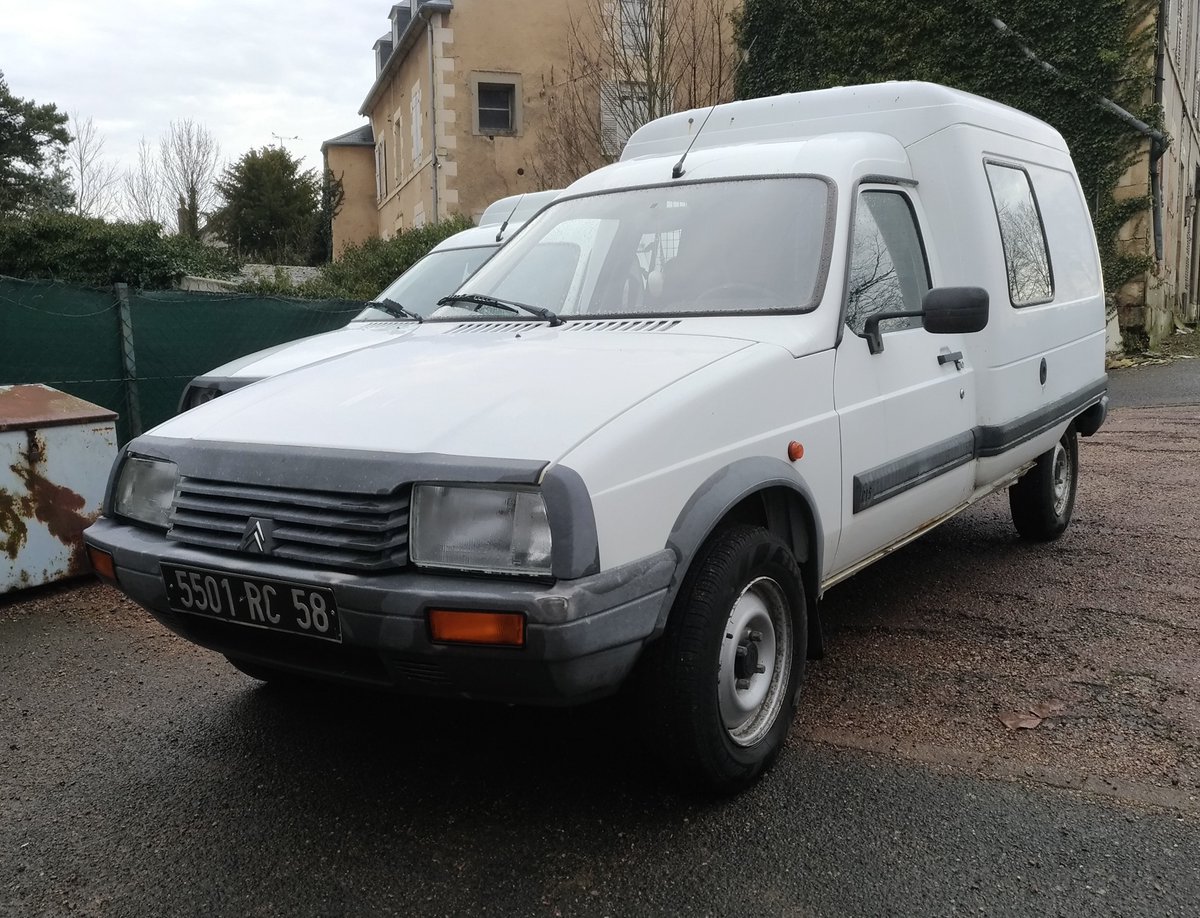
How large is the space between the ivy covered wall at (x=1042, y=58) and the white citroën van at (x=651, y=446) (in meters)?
13.0

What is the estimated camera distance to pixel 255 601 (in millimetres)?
2525

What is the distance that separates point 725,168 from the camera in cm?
395

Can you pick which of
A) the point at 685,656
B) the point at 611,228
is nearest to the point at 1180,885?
the point at 685,656

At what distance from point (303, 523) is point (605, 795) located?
120 centimetres

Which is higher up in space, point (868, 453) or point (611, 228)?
point (611, 228)

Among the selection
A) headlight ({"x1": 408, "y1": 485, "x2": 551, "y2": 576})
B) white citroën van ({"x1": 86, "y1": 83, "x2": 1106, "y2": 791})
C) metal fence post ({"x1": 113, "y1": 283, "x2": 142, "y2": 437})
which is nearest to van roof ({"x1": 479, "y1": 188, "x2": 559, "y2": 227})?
metal fence post ({"x1": 113, "y1": 283, "x2": 142, "y2": 437})

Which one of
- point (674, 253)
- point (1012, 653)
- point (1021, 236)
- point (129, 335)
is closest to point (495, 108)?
point (129, 335)

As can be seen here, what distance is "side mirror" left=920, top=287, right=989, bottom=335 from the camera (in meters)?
3.39

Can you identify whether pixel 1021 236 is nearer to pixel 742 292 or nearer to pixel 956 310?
pixel 956 310

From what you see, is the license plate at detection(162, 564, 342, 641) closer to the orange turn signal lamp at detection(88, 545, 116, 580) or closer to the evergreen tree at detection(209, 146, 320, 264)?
the orange turn signal lamp at detection(88, 545, 116, 580)

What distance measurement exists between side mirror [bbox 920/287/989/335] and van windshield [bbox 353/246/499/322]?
12.6ft

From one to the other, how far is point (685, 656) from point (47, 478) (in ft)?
13.6

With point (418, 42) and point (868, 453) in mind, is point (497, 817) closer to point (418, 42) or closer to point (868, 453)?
point (868, 453)

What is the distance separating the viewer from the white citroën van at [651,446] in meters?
2.37
